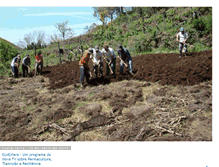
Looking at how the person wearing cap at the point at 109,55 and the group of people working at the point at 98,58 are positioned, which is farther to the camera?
the person wearing cap at the point at 109,55

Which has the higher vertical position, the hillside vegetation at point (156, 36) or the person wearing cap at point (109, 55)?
the hillside vegetation at point (156, 36)

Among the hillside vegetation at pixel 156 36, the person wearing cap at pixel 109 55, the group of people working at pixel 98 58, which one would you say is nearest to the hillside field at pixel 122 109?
the group of people working at pixel 98 58

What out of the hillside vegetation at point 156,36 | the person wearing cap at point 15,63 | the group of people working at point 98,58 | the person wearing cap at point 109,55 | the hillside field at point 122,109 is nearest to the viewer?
the hillside field at point 122,109

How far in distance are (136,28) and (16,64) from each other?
40.3ft

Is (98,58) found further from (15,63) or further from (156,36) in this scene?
(156,36)

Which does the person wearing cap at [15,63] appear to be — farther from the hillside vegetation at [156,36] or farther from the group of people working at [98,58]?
the group of people working at [98,58]

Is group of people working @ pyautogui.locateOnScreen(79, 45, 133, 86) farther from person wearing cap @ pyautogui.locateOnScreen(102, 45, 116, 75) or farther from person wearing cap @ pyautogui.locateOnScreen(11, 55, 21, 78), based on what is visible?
person wearing cap @ pyautogui.locateOnScreen(11, 55, 21, 78)

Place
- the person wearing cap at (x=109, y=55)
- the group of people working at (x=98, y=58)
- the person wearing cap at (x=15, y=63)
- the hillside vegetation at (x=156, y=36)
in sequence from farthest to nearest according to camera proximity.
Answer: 1. the hillside vegetation at (x=156, y=36)
2. the person wearing cap at (x=15, y=63)
3. the person wearing cap at (x=109, y=55)
4. the group of people working at (x=98, y=58)

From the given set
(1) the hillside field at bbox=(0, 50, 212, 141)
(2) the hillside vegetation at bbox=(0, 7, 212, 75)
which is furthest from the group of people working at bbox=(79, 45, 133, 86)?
(2) the hillside vegetation at bbox=(0, 7, 212, 75)

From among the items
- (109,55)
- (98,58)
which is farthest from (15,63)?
(109,55)

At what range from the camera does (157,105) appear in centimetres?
438

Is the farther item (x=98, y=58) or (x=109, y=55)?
(x=109, y=55)
